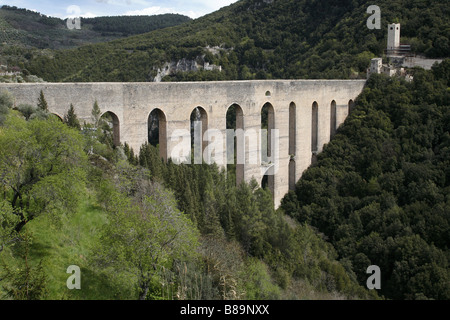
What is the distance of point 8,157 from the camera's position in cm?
1062

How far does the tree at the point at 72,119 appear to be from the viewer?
1609 centimetres

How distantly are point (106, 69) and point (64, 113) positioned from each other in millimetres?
35389

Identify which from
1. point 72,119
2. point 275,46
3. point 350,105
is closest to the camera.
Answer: point 72,119

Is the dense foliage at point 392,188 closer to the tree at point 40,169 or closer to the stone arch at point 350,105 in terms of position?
the stone arch at point 350,105

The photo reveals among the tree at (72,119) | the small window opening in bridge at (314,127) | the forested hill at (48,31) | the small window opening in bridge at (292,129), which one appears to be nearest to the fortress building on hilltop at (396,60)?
the small window opening in bridge at (314,127)

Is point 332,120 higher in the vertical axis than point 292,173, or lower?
higher

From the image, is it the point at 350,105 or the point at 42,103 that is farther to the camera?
the point at 350,105

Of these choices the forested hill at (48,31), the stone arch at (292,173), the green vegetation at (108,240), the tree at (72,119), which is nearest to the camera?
the green vegetation at (108,240)

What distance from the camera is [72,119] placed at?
16.2m

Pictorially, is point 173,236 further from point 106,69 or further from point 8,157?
point 106,69

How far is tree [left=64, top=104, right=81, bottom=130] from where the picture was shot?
16091 mm

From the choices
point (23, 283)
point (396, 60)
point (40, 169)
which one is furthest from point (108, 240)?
point (396, 60)

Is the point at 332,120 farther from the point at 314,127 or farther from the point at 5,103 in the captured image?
the point at 5,103

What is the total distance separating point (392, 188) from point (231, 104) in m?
9.08
